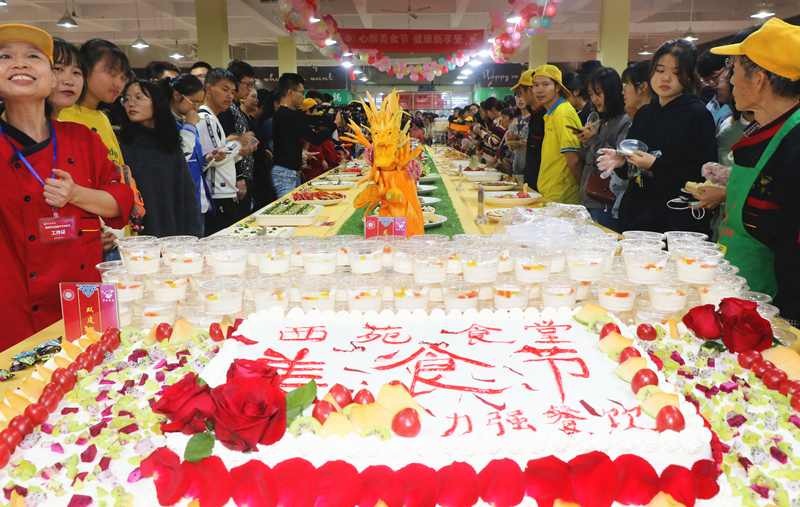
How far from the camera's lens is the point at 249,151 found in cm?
401

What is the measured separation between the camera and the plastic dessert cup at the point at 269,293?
5.03 feet

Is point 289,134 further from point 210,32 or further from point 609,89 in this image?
point 210,32

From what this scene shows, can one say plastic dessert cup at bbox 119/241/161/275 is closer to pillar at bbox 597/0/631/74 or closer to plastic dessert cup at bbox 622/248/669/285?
plastic dessert cup at bbox 622/248/669/285

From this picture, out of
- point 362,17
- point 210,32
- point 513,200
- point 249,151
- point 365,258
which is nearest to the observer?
point 365,258

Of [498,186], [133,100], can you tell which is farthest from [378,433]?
[498,186]

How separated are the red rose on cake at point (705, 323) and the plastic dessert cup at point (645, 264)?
0.17 metres

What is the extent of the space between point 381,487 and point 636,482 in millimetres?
420

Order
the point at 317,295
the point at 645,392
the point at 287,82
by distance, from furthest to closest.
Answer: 1. the point at 287,82
2. the point at 317,295
3. the point at 645,392

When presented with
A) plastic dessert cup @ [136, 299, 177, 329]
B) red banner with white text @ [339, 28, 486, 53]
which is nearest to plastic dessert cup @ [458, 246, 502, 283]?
plastic dessert cup @ [136, 299, 177, 329]

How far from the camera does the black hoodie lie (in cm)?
263

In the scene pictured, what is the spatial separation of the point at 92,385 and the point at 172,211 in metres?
1.86

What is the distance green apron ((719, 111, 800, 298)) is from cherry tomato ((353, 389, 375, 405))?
1580 mm

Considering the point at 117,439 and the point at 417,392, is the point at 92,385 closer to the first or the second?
the point at 117,439

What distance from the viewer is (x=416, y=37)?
11.4 m
